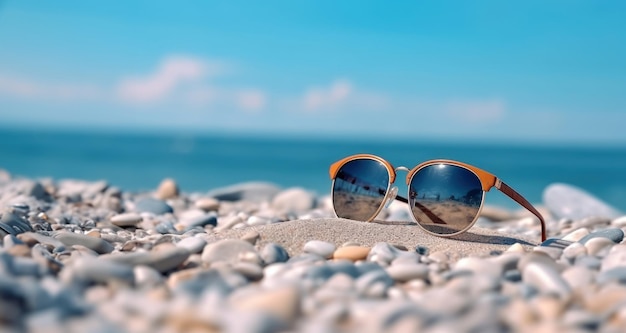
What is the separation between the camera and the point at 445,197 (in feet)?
11.1

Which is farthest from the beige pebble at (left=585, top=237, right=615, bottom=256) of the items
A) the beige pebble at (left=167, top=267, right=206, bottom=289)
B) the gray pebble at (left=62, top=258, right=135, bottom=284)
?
the gray pebble at (left=62, top=258, right=135, bottom=284)

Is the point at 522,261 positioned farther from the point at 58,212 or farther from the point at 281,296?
the point at 58,212

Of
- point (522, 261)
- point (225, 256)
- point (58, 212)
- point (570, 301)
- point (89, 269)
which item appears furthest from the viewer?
point (58, 212)

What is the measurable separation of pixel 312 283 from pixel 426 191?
1517 millimetres

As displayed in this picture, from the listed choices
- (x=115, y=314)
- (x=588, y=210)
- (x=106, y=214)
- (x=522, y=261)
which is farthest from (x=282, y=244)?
(x=588, y=210)

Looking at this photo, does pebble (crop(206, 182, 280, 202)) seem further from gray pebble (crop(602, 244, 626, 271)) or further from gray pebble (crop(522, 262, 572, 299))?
gray pebble (crop(522, 262, 572, 299))

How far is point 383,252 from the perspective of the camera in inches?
107

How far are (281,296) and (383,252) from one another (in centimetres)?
106

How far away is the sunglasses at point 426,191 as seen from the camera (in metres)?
3.31

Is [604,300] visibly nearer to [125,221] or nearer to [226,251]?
[226,251]

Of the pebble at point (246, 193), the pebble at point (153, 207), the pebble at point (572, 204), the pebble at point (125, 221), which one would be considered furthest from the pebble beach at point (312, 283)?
the pebble at point (246, 193)

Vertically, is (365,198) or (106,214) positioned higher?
(365,198)

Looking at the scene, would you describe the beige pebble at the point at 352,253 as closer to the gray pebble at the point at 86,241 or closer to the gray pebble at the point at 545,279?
the gray pebble at the point at 545,279

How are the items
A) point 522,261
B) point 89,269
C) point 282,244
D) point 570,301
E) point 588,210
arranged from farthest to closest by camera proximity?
point 588,210 → point 282,244 → point 522,261 → point 89,269 → point 570,301
